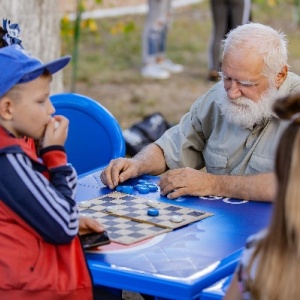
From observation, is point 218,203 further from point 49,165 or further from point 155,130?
point 155,130

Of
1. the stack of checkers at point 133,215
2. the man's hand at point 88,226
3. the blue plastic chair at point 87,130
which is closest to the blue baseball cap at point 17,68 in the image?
the man's hand at point 88,226

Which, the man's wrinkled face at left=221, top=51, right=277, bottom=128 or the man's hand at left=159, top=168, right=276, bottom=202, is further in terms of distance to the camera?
the man's wrinkled face at left=221, top=51, right=277, bottom=128

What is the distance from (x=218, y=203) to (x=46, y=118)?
97 cm

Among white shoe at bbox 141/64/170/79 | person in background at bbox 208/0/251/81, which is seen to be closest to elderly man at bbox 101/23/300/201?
person in background at bbox 208/0/251/81

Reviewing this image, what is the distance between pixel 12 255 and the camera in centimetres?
273

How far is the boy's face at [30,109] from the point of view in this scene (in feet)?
9.16

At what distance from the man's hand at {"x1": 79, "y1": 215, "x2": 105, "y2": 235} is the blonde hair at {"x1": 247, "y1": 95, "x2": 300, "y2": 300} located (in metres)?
0.93

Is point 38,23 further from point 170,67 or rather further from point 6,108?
point 170,67

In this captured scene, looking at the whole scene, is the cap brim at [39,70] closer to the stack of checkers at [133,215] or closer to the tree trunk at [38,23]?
the stack of checkers at [133,215]

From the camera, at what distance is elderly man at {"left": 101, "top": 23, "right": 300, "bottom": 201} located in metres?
3.63

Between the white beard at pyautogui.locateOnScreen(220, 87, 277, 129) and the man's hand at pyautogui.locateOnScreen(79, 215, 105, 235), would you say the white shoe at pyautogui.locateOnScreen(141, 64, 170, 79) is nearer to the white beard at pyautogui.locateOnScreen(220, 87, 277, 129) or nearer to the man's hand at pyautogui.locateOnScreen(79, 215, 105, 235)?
the white beard at pyautogui.locateOnScreen(220, 87, 277, 129)

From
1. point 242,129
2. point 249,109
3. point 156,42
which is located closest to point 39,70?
Result: point 249,109

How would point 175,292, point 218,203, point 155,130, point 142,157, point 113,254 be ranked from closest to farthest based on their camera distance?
point 175,292, point 113,254, point 218,203, point 142,157, point 155,130

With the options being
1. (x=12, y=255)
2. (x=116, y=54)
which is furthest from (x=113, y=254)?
(x=116, y=54)
